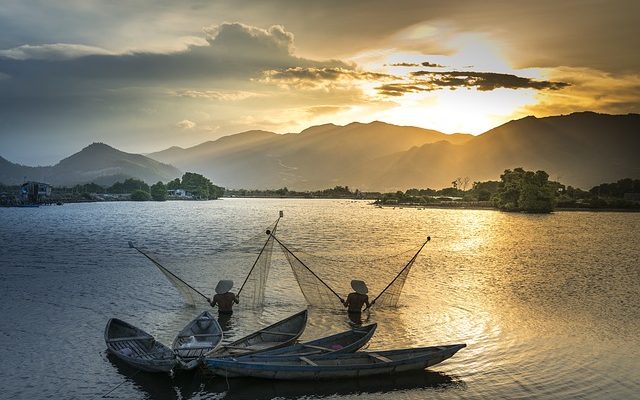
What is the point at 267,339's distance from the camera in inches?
821

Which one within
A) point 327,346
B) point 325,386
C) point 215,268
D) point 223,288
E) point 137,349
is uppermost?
point 223,288

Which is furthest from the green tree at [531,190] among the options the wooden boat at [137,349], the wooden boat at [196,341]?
the wooden boat at [137,349]

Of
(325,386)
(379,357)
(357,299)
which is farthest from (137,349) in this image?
(357,299)

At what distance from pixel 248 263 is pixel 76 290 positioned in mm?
16520

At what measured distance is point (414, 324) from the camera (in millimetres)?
26641

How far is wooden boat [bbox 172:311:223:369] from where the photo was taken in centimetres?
1795

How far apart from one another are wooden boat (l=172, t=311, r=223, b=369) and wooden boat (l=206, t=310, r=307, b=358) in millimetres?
474

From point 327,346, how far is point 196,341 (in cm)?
503

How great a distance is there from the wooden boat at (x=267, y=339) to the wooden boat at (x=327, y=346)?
1.86 feet

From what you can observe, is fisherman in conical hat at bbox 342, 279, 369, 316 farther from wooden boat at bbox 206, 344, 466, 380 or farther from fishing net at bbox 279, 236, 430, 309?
wooden boat at bbox 206, 344, 466, 380

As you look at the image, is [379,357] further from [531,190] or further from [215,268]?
[531,190]

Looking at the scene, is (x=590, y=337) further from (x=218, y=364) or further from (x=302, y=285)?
(x=218, y=364)

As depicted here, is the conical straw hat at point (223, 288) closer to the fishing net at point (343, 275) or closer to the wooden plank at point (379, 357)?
the fishing net at point (343, 275)

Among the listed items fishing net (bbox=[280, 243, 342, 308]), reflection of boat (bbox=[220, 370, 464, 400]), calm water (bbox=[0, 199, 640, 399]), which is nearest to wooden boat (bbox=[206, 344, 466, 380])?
reflection of boat (bbox=[220, 370, 464, 400])
